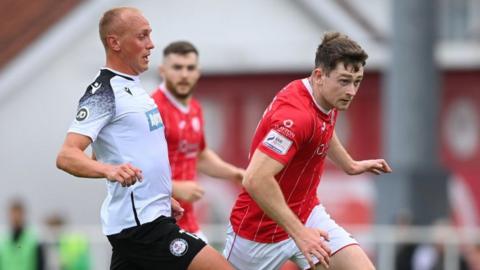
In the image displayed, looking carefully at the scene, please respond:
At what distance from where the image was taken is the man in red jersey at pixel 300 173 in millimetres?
8867

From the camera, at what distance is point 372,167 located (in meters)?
9.74

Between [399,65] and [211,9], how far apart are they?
10483 millimetres

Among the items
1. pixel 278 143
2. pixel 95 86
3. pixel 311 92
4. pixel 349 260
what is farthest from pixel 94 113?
pixel 349 260

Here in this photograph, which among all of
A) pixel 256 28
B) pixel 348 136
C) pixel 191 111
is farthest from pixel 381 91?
pixel 191 111

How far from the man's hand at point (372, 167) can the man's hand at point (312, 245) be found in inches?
39.9

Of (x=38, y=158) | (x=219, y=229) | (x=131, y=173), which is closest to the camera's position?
(x=131, y=173)

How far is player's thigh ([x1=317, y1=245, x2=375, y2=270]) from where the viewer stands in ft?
30.5

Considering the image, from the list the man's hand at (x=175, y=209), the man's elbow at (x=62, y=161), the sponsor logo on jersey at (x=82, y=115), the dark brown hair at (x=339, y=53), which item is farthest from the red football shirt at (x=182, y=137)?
the man's elbow at (x=62, y=161)

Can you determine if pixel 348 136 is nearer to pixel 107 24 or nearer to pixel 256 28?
pixel 256 28

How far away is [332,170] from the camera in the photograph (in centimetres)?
2680

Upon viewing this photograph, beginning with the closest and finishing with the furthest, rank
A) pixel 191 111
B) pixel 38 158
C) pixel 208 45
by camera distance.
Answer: pixel 191 111
pixel 208 45
pixel 38 158

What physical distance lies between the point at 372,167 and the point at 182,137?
204 centimetres

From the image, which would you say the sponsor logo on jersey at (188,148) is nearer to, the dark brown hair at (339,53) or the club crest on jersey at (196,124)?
the club crest on jersey at (196,124)

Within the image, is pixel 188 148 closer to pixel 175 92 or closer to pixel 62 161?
pixel 175 92
